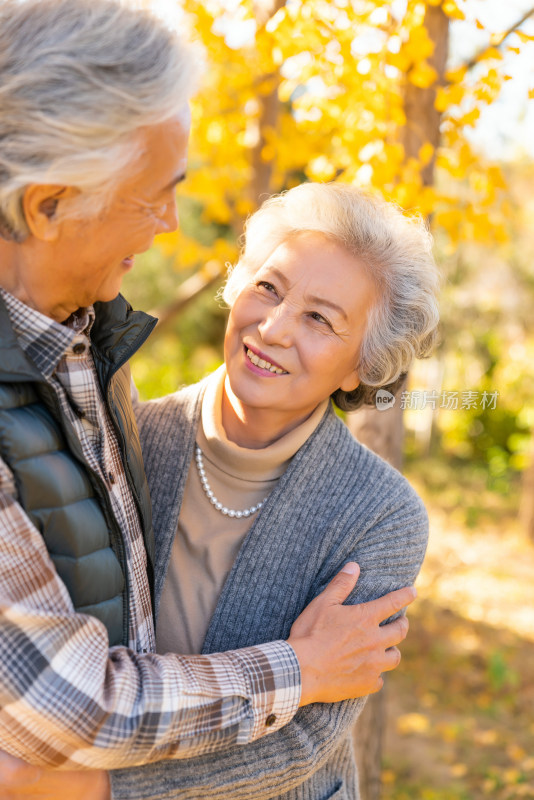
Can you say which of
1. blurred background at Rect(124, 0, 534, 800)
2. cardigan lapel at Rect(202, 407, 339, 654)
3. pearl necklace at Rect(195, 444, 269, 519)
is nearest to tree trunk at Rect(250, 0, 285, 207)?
blurred background at Rect(124, 0, 534, 800)

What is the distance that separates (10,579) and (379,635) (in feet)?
2.67

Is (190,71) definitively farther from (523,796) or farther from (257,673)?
(523,796)

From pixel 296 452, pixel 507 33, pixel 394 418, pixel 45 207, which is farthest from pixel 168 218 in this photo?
pixel 394 418

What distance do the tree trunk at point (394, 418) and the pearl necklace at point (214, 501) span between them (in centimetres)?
100

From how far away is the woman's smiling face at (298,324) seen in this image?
1.79 metres

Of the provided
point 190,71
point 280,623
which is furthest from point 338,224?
point 280,623

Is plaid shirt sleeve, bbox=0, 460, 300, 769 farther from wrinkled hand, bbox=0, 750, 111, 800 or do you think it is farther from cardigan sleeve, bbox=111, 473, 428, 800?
cardigan sleeve, bbox=111, 473, 428, 800

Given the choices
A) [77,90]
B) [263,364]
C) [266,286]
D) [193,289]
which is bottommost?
[193,289]

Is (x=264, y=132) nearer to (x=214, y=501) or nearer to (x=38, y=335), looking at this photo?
(x=214, y=501)

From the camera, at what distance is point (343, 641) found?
156 cm

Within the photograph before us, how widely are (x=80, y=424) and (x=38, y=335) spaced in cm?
20

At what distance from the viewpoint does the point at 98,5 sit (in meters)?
1.21

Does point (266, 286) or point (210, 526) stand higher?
point (266, 286)
